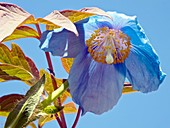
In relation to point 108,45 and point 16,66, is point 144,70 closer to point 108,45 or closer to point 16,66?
point 108,45

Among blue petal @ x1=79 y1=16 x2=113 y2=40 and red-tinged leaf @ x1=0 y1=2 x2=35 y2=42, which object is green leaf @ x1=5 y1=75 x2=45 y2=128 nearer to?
red-tinged leaf @ x1=0 y1=2 x2=35 y2=42

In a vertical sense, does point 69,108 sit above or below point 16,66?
below

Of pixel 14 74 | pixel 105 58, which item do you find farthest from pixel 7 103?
pixel 105 58

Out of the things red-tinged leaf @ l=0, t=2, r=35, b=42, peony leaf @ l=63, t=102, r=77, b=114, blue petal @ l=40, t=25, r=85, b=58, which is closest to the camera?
red-tinged leaf @ l=0, t=2, r=35, b=42

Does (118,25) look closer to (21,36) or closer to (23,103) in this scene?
(21,36)

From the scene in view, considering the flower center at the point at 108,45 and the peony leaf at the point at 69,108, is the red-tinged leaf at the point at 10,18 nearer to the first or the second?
the flower center at the point at 108,45

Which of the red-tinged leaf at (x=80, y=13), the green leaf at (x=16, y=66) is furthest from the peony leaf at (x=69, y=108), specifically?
the red-tinged leaf at (x=80, y=13)

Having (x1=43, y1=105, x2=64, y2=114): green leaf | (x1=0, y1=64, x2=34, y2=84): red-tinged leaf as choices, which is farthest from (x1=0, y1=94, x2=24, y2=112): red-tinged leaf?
(x1=43, y1=105, x2=64, y2=114): green leaf
